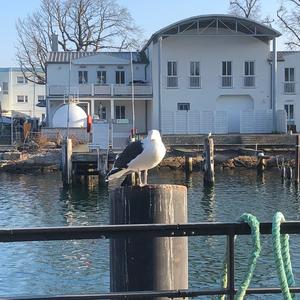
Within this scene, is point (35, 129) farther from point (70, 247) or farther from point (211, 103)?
point (70, 247)

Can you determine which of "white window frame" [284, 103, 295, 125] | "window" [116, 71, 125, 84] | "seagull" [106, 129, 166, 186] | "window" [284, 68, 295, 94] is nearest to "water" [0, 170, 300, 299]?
"seagull" [106, 129, 166, 186]

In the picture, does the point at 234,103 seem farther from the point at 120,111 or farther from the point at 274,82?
the point at 120,111

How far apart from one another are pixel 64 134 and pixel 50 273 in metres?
36.4

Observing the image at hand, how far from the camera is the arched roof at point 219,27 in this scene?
5406 centimetres

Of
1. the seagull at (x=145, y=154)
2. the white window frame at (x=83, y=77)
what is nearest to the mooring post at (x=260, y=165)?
the white window frame at (x=83, y=77)

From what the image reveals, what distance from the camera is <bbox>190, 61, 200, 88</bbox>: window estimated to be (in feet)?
187

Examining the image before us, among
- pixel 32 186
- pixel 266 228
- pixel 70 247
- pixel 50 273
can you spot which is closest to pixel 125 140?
pixel 32 186

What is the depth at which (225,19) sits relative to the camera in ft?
179

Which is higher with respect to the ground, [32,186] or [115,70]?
[115,70]

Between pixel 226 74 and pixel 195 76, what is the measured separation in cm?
275

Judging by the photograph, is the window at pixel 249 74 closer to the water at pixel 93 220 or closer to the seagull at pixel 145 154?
the water at pixel 93 220

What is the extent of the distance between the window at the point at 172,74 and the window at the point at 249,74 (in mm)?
6074

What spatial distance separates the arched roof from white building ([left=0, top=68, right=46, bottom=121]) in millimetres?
48854

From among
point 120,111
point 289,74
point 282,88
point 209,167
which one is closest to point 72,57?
point 120,111
